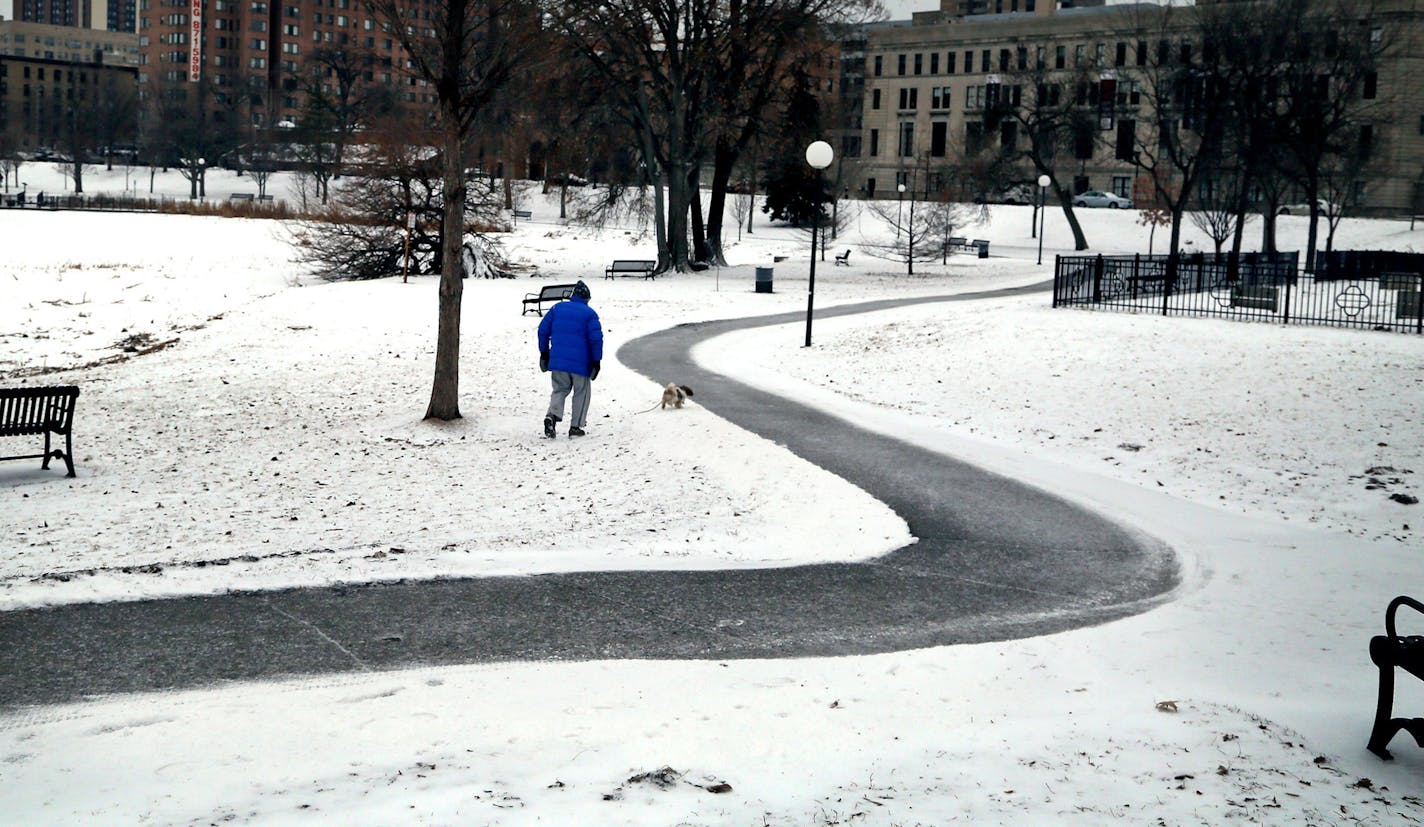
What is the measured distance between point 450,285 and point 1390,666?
12500 mm

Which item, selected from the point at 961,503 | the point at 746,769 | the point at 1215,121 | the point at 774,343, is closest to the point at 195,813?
the point at 746,769

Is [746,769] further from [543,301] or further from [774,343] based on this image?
[543,301]

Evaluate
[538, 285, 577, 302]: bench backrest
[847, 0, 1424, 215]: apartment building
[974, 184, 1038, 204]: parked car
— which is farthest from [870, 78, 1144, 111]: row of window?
[538, 285, 577, 302]: bench backrest

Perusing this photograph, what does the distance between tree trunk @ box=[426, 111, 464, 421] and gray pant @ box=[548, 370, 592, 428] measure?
5.46ft

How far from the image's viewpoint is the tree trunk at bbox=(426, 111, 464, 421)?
1620 centimetres

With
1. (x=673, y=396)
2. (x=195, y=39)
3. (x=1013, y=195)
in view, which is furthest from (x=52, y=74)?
(x=673, y=396)

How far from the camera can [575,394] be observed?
Answer: 15922mm

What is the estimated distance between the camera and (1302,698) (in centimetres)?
759

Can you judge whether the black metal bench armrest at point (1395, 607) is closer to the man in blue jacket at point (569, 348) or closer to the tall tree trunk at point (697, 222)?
the man in blue jacket at point (569, 348)

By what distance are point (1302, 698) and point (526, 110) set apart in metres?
41.0

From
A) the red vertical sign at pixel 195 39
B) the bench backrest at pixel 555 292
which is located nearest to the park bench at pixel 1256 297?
the bench backrest at pixel 555 292

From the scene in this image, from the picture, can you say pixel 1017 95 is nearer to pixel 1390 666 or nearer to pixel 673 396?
pixel 673 396

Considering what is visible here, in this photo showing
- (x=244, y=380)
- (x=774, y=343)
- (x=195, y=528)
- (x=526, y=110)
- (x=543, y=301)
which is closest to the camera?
(x=195, y=528)

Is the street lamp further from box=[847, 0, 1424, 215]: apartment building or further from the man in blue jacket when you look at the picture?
box=[847, 0, 1424, 215]: apartment building
